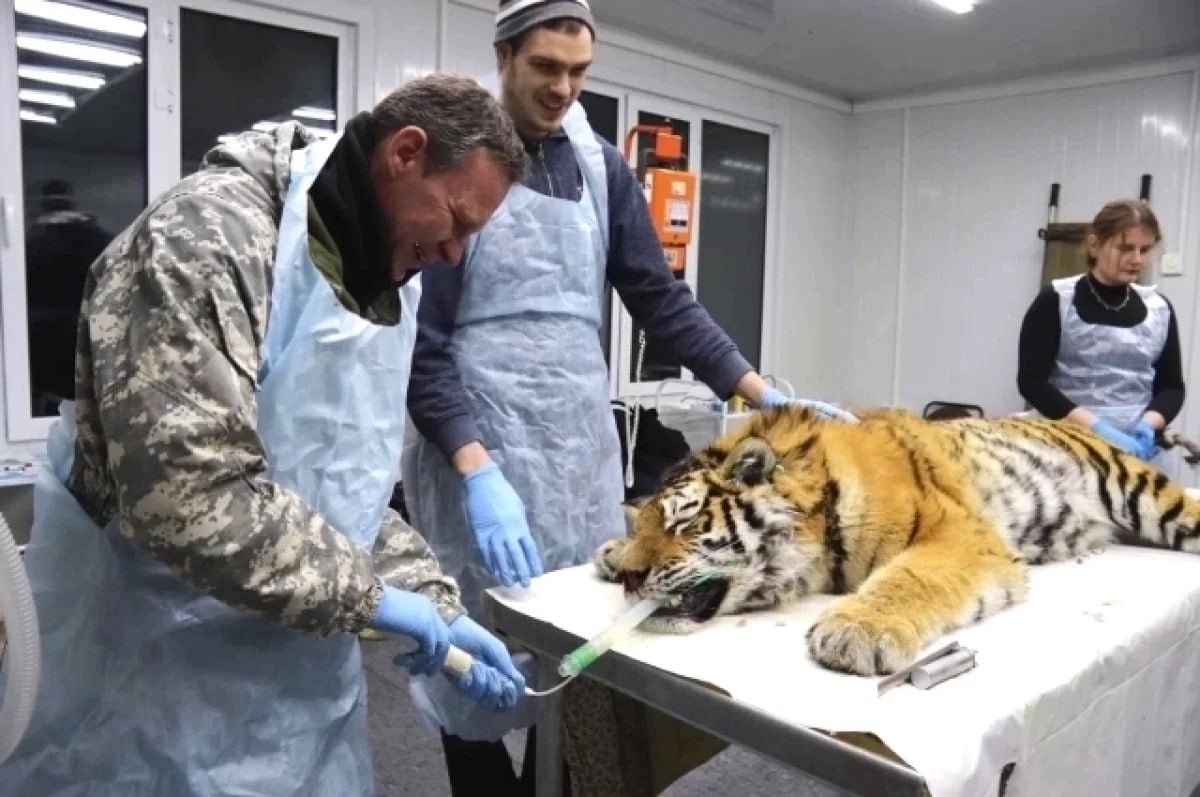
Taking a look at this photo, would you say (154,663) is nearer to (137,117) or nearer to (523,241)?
(523,241)

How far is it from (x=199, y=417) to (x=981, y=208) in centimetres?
537

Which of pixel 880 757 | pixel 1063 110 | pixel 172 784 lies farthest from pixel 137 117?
pixel 1063 110

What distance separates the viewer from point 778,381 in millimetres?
4965

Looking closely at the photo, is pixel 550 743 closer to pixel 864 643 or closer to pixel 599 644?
pixel 599 644

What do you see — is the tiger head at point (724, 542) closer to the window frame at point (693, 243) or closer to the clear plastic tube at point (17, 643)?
the clear plastic tube at point (17, 643)

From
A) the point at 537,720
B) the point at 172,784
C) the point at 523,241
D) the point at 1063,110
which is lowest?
the point at 537,720

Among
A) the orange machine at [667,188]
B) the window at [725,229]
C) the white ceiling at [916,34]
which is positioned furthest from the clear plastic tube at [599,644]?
the window at [725,229]

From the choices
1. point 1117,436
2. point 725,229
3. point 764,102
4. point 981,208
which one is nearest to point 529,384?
point 1117,436

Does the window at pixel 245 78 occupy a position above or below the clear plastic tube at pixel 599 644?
above

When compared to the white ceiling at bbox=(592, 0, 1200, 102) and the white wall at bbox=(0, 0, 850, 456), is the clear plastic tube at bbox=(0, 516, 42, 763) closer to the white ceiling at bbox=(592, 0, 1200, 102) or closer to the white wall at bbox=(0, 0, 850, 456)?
the white wall at bbox=(0, 0, 850, 456)

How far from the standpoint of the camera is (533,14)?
1611mm

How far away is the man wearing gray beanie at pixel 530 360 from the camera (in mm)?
1590

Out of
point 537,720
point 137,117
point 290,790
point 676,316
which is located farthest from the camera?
point 137,117

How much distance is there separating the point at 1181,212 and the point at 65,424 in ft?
17.2
